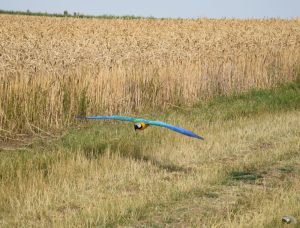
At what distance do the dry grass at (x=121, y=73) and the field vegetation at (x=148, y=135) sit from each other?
29 mm

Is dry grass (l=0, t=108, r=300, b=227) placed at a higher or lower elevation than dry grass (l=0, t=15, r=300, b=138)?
lower

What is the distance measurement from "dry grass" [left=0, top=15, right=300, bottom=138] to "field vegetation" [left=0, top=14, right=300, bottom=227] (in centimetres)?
3

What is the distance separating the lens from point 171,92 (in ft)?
44.5

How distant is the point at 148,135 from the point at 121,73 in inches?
109

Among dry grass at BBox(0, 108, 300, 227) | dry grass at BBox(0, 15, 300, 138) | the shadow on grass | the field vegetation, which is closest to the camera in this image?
dry grass at BBox(0, 108, 300, 227)

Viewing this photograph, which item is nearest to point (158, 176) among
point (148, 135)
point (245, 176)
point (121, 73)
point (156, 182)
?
point (156, 182)

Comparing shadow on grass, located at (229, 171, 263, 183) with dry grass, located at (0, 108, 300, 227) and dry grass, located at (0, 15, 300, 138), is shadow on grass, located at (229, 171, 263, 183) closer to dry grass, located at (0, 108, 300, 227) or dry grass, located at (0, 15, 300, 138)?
dry grass, located at (0, 108, 300, 227)

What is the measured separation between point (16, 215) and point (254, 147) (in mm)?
4686

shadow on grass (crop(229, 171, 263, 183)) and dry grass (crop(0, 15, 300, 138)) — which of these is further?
dry grass (crop(0, 15, 300, 138))

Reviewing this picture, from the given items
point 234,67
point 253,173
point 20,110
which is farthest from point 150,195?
point 234,67

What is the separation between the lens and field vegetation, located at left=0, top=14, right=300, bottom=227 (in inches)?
257

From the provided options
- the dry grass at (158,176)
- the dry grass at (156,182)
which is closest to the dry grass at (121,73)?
the dry grass at (158,176)

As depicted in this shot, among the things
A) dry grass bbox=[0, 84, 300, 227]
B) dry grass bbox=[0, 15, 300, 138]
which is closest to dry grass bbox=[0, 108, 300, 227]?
dry grass bbox=[0, 84, 300, 227]

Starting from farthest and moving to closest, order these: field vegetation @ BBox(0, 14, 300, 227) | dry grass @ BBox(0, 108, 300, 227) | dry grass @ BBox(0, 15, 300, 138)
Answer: dry grass @ BBox(0, 15, 300, 138), field vegetation @ BBox(0, 14, 300, 227), dry grass @ BBox(0, 108, 300, 227)
